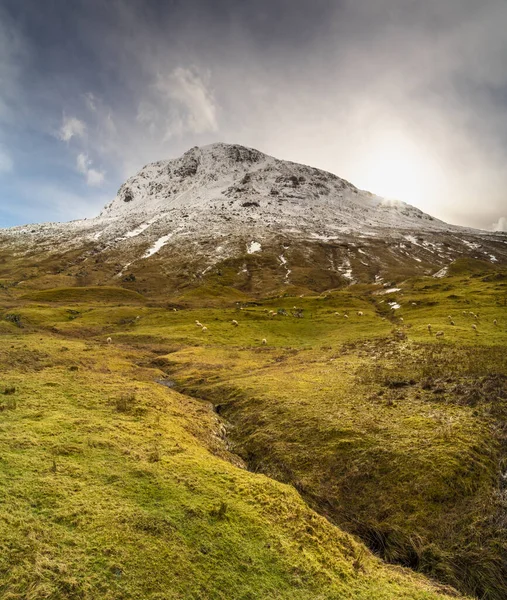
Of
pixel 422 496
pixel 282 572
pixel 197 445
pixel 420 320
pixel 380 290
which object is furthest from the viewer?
pixel 380 290

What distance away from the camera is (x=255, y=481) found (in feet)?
47.9

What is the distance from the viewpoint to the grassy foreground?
9914 mm

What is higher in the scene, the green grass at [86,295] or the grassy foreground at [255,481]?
the green grass at [86,295]

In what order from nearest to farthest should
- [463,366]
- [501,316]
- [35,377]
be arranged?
[35,377] → [463,366] → [501,316]

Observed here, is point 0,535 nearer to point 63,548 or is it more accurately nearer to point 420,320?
point 63,548

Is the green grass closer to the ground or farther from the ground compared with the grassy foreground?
farther from the ground

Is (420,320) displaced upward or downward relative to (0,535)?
upward

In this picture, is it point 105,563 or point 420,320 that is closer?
point 105,563

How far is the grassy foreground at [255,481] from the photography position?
390 inches

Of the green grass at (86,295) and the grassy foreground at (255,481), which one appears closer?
the grassy foreground at (255,481)

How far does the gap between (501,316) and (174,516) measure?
6360cm

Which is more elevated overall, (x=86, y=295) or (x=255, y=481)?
(x=86, y=295)

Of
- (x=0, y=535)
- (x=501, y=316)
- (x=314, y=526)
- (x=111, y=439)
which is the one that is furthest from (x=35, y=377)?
(x=501, y=316)

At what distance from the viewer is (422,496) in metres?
15.1
